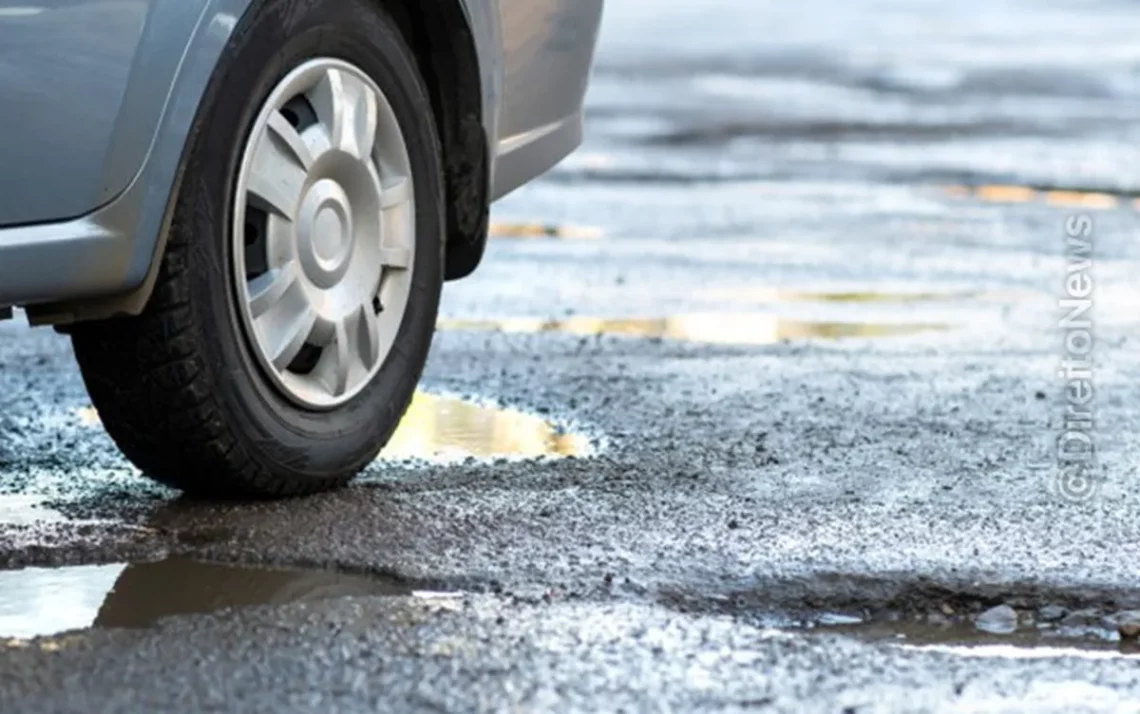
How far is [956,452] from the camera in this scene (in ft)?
15.0

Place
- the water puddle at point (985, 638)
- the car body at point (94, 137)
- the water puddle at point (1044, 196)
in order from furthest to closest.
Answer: the water puddle at point (1044, 196) < the car body at point (94, 137) < the water puddle at point (985, 638)

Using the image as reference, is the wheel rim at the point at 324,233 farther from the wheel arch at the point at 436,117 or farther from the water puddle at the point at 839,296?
the water puddle at the point at 839,296

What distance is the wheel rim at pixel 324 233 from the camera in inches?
155

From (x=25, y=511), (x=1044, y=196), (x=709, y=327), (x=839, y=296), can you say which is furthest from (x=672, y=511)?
(x=1044, y=196)

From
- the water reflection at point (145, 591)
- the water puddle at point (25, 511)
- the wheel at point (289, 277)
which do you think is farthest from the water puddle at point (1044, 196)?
the water reflection at point (145, 591)

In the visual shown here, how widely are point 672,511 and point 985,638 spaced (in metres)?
0.79

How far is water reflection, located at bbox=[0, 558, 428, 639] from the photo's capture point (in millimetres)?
3266

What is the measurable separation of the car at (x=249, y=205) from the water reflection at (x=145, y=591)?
362 mm

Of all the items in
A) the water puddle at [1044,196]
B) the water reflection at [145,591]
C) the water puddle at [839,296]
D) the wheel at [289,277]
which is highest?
the wheel at [289,277]

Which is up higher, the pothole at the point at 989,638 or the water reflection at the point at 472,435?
the water reflection at the point at 472,435

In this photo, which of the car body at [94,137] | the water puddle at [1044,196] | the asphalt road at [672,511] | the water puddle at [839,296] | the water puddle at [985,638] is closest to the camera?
the asphalt road at [672,511]

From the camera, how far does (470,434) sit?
4781 millimetres

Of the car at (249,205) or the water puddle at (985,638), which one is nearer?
the water puddle at (985,638)

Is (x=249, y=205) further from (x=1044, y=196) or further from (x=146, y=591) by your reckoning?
(x=1044, y=196)
